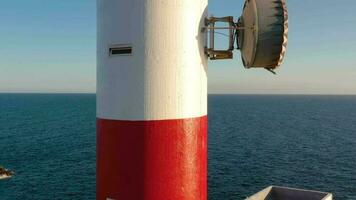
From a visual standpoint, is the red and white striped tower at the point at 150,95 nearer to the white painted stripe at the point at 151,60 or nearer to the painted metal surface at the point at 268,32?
the white painted stripe at the point at 151,60

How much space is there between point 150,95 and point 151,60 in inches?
19.8

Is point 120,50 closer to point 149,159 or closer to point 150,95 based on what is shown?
point 150,95

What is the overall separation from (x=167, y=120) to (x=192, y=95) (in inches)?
21.9

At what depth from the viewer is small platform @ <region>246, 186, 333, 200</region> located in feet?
88.1

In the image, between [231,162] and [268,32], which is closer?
[268,32]

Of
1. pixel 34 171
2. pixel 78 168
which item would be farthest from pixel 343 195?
pixel 34 171

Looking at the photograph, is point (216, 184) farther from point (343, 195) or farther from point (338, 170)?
point (338, 170)

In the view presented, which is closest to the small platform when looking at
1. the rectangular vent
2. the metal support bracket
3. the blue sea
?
the blue sea

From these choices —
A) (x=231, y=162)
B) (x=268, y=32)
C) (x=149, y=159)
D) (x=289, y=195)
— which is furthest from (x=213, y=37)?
(x=231, y=162)

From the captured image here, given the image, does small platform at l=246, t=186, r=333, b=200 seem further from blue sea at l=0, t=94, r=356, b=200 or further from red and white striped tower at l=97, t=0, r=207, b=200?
red and white striped tower at l=97, t=0, r=207, b=200

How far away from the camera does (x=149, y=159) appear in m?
5.41

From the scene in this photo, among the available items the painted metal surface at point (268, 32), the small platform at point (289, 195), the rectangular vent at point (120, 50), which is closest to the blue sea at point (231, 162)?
the small platform at point (289, 195)

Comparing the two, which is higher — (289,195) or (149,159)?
(149,159)

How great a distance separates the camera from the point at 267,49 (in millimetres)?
5457
